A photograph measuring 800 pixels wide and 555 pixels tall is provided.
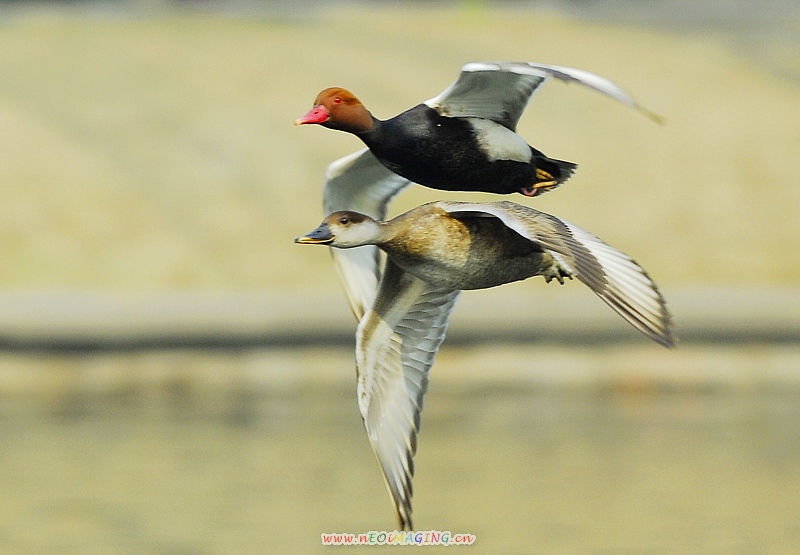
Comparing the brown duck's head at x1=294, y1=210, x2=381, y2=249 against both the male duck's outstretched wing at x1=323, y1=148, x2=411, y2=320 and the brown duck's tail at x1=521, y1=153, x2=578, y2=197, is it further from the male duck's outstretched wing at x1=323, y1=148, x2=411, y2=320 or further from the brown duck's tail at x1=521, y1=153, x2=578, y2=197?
the male duck's outstretched wing at x1=323, y1=148, x2=411, y2=320

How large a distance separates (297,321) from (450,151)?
8.00 meters

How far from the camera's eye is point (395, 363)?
7.89 meters

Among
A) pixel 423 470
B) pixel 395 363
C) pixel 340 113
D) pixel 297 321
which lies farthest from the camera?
pixel 297 321

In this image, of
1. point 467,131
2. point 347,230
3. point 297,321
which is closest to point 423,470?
point 297,321

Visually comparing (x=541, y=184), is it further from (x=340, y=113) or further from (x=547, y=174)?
(x=340, y=113)

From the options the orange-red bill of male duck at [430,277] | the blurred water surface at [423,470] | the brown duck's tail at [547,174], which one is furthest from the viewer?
the blurred water surface at [423,470]

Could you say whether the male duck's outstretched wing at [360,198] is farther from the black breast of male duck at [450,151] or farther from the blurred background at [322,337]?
the blurred background at [322,337]

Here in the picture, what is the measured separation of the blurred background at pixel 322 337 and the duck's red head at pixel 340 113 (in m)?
5.30

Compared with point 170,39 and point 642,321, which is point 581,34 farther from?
point 642,321

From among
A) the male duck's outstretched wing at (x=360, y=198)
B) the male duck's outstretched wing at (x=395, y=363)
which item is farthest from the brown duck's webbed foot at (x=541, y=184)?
the male duck's outstretched wing at (x=360, y=198)

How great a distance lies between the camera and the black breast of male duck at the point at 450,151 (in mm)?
7219

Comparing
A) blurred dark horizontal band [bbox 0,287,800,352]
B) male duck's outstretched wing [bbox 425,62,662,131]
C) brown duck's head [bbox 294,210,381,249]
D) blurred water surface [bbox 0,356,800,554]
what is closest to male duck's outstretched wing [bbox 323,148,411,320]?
male duck's outstretched wing [bbox 425,62,662,131]

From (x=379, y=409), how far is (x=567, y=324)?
24.4ft

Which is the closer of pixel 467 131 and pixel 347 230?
pixel 347 230
